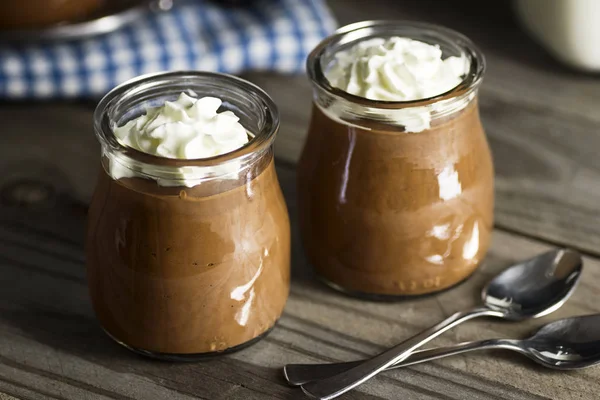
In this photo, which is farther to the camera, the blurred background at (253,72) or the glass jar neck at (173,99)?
the blurred background at (253,72)

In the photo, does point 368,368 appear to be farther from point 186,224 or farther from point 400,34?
point 400,34

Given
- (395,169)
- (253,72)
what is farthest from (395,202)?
(253,72)

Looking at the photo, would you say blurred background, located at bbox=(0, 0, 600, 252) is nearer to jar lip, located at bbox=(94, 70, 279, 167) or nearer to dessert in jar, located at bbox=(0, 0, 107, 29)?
dessert in jar, located at bbox=(0, 0, 107, 29)

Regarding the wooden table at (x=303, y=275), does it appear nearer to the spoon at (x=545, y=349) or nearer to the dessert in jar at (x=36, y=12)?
the spoon at (x=545, y=349)

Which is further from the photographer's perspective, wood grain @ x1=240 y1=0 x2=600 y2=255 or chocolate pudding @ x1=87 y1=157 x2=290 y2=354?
wood grain @ x1=240 y1=0 x2=600 y2=255

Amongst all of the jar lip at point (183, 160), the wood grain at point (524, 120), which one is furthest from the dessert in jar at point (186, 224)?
the wood grain at point (524, 120)

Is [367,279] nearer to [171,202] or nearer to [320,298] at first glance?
[320,298]

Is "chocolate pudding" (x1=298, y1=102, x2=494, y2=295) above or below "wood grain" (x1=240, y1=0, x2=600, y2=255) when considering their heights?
above

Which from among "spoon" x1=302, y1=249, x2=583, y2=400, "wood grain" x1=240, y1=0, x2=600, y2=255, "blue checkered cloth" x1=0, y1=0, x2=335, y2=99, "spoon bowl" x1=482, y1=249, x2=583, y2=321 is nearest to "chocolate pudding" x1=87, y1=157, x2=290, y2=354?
"spoon" x1=302, y1=249, x2=583, y2=400
